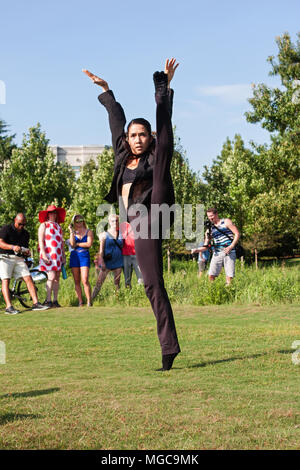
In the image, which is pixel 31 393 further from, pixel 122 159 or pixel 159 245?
pixel 122 159

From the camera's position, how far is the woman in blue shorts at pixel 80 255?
1212 centimetres

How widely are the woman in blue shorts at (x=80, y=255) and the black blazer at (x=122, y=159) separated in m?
6.78

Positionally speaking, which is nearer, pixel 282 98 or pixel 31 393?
pixel 31 393

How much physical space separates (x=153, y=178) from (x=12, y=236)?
6911mm

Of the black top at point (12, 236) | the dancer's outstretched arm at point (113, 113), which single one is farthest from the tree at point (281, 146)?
the dancer's outstretched arm at point (113, 113)

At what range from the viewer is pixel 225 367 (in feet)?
17.6

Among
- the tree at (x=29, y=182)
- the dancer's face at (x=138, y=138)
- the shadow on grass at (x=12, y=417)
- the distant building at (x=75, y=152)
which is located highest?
the distant building at (x=75, y=152)

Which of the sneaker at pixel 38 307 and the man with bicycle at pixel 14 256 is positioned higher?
the man with bicycle at pixel 14 256

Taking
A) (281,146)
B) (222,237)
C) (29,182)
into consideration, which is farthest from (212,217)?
(29,182)

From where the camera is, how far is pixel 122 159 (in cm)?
531

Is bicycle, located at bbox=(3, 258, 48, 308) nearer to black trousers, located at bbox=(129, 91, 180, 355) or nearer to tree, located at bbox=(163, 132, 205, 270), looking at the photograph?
black trousers, located at bbox=(129, 91, 180, 355)

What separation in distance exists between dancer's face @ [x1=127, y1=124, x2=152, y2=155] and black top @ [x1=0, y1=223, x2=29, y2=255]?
6699 mm

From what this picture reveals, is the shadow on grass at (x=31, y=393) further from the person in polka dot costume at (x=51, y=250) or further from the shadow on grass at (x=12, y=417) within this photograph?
the person in polka dot costume at (x=51, y=250)

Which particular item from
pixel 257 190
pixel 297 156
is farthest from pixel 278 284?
pixel 257 190
